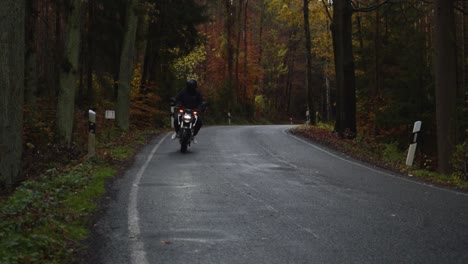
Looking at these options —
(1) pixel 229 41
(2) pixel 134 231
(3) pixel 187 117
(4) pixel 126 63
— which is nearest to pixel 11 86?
(2) pixel 134 231

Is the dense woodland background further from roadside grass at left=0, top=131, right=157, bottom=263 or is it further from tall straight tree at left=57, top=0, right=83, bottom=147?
roadside grass at left=0, top=131, right=157, bottom=263

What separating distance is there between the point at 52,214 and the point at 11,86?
4.06 meters

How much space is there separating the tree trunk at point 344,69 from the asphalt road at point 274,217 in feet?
34.8

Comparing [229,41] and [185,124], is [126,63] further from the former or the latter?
[229,41]

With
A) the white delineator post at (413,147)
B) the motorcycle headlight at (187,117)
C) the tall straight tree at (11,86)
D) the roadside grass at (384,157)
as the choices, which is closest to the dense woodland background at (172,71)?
the tall straight tree at (11,86)

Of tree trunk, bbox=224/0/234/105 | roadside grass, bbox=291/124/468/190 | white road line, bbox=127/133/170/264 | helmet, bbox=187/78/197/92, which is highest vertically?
tree trunk, bbox=224/0/234/105

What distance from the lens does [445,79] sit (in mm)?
14344

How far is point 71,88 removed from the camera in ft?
49.8

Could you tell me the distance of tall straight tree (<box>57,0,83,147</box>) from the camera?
14945 mm

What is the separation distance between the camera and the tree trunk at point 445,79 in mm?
14062

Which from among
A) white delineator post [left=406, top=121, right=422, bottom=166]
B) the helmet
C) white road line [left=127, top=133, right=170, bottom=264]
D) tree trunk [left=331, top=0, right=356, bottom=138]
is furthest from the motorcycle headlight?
tree trunk [left=331, top=0, right=356, bottom=138]

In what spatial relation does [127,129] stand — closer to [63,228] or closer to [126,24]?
[126,24]

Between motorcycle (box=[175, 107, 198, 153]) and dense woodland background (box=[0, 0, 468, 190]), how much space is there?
115 inches

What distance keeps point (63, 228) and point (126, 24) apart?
57.6 ft
